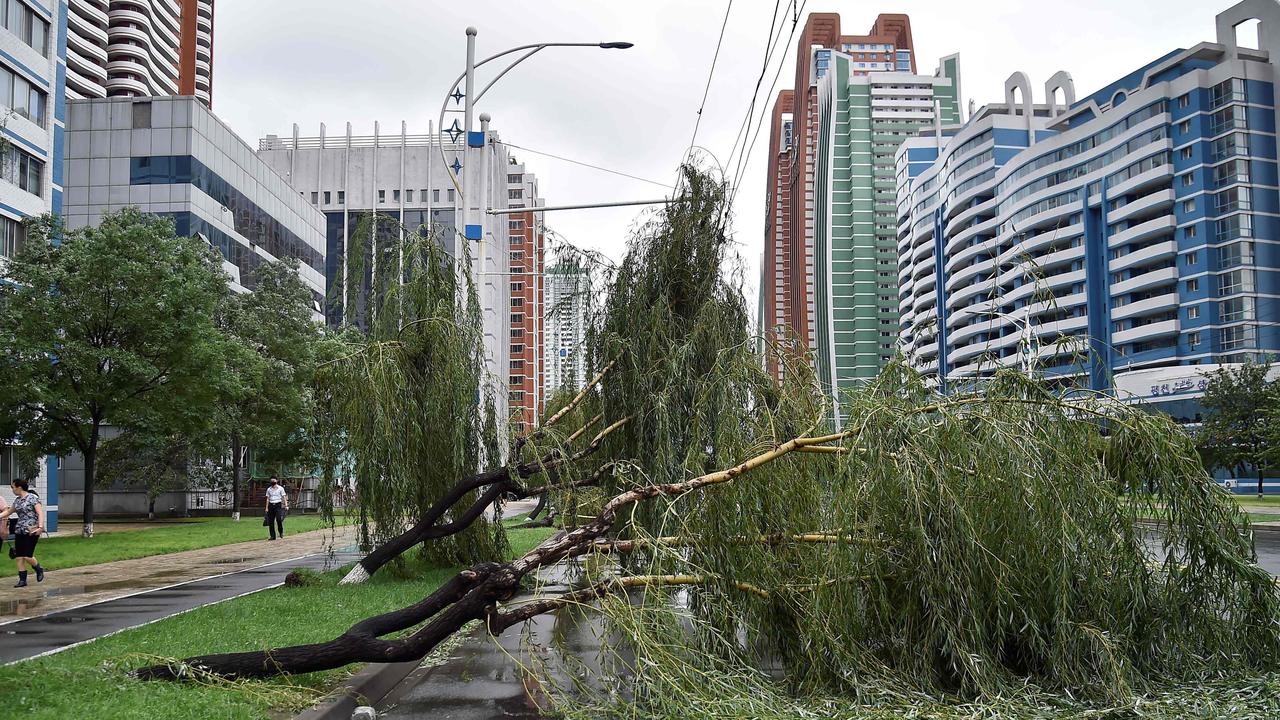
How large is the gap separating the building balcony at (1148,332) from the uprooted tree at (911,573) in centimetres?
8055

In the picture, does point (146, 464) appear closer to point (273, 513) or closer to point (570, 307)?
point (273, 513)

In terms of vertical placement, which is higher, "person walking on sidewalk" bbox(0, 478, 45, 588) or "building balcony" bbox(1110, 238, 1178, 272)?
"building balcony" bbox(1110, 238, 1178, 272)

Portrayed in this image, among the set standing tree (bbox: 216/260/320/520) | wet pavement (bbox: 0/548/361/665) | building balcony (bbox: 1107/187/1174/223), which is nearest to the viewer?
wet pavement (bbox: 0/548/361/665)

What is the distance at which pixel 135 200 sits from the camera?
51.3 meters

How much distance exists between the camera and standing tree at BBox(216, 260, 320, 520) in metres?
43.1

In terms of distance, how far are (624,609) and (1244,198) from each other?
280ft

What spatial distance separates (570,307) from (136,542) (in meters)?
20.4

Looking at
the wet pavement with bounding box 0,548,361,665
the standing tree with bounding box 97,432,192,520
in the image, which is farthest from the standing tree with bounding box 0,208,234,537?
the wet pavement with bounding box 0,548,361,665

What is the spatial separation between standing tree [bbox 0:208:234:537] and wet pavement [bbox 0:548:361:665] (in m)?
12.0

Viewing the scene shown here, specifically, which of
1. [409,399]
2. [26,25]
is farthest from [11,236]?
[409,399]

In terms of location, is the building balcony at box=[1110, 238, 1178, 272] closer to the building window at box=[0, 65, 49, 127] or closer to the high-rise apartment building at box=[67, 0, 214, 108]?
the building window at box=[0, 65, 49, 127]

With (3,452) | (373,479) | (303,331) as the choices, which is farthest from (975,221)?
(373,479)

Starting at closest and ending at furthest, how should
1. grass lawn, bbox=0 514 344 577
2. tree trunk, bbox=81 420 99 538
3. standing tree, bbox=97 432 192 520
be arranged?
grass lawn, bbox=0 514 344 577, tree trunk, bbox=81 420 99 538, standing tree, bbox=97 432 192 520

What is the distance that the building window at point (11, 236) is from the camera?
32.3 metres
